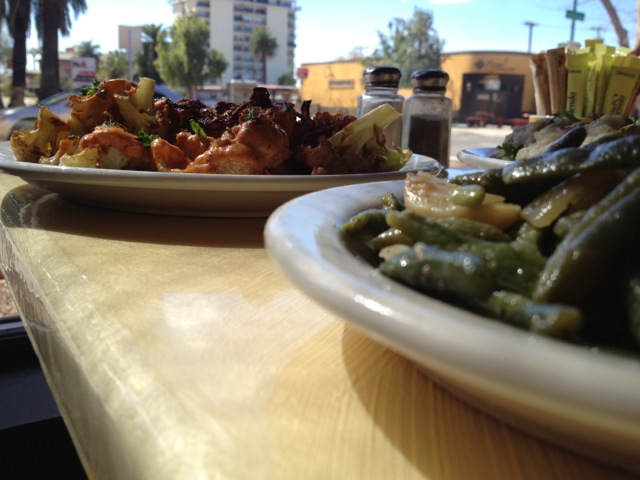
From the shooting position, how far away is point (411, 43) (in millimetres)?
30172

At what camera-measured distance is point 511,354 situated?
0.27m

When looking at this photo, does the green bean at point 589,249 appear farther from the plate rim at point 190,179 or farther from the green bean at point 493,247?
the plate rim at point 190,179

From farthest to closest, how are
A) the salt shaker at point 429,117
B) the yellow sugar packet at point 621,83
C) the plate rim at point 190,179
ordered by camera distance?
the yellow sugar packet at point 621,83 → the salt shaker at point 429,117 → the plate rim at point 190,179

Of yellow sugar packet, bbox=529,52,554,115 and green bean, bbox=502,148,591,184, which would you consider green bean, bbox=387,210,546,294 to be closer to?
green bean, bbox=502,148,591,184

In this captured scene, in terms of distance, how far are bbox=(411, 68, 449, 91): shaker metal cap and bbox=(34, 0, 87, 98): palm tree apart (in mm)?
8286

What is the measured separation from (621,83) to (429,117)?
0.70m

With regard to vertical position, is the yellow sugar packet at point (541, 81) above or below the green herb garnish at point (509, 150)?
above

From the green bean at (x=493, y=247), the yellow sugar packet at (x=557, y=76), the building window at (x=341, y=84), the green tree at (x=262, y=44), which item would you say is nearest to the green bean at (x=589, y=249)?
the green bean at (x=493, y=247)

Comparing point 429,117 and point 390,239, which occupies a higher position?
point 429,117

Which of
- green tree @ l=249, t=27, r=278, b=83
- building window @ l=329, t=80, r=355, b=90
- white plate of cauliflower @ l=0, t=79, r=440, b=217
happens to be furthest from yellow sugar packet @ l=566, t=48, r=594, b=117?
green tree @ l=249, t=27, r=278, b=83

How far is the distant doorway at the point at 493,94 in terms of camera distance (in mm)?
25516

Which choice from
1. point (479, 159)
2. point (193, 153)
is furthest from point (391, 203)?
point (479, 159)

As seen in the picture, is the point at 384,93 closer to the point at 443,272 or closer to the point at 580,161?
the point at 580,161

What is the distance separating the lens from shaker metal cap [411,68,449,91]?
189 centimetres
